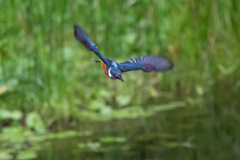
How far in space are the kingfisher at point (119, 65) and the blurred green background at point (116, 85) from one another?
1.22 metres

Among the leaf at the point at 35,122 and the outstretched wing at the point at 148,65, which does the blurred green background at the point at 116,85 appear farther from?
the outstretched wing at the point at 148,65

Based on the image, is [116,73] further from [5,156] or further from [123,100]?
[123,100]

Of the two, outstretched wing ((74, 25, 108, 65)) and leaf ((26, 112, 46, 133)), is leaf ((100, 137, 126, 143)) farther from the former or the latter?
outstretched wing ((74, 25, 108, 65))

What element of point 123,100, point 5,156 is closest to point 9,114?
point 5,156

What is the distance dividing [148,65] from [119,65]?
0.17 ft

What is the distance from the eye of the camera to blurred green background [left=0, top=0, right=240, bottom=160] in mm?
2029

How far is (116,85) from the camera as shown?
2580 millimetres

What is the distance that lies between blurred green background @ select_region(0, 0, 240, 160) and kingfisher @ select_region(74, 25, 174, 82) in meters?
1.22

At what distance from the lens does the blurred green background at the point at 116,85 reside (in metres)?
2.03

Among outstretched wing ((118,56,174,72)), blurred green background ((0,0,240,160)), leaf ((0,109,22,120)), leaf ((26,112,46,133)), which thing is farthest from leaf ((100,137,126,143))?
outstretched wing ((118,56,174,72))

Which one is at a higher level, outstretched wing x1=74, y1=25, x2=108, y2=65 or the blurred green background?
the blurred green background

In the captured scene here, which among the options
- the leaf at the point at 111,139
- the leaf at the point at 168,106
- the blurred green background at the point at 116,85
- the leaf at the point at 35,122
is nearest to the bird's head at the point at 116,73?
the blurred green background at the point at 116,85

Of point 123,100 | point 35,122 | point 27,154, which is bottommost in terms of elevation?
point 27,154

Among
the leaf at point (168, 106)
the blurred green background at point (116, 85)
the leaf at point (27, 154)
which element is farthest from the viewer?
the leaf at point (168, 106)
